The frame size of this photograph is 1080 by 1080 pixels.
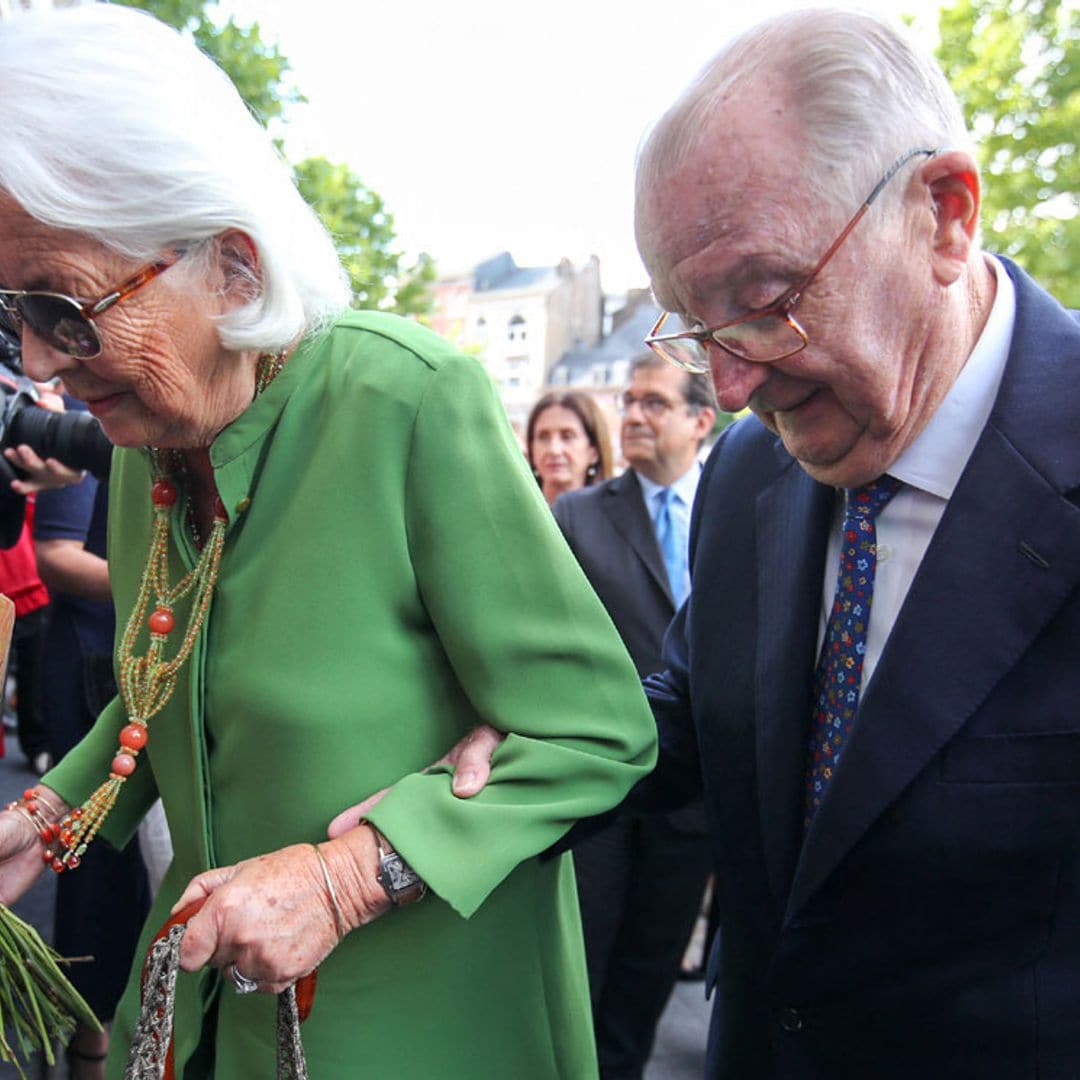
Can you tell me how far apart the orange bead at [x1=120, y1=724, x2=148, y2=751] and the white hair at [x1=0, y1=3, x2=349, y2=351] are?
0.59 meters

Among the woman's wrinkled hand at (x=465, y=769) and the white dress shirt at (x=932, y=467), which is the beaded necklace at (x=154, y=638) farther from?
the white dress shirt at (x=932, y=467)

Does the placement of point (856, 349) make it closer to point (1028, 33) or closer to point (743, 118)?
point (743, 118)

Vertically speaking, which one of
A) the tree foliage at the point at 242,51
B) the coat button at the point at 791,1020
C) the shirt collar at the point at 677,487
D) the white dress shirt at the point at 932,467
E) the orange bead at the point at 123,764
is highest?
the tree foliage at the point at 242,51

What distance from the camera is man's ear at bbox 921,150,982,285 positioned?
127 centimetres

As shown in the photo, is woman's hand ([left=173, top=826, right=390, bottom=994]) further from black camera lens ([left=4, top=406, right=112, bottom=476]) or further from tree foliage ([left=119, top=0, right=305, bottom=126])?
tree foliage ([left=119, top=0, right=305, bottom=126])

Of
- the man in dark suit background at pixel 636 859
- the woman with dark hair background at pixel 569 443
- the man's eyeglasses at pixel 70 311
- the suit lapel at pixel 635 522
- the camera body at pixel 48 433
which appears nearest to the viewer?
the man's eyeglasses at pixel 70 311

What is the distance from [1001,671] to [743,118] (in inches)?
28.4

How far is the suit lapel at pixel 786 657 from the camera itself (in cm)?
151

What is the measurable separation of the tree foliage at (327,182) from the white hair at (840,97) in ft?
15.8

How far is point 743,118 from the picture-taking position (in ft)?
4.16

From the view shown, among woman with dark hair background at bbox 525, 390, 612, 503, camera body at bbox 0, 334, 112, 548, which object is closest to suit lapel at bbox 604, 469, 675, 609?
woman with dark hair background at bbox 525, 390, 612, 503

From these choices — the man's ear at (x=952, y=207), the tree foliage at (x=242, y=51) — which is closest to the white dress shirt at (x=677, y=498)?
the man's ear at (x=952, y=207)

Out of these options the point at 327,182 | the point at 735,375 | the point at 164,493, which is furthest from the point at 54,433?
the point at 327,182

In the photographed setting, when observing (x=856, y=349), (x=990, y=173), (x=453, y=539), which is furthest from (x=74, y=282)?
(x=990, y=173)
